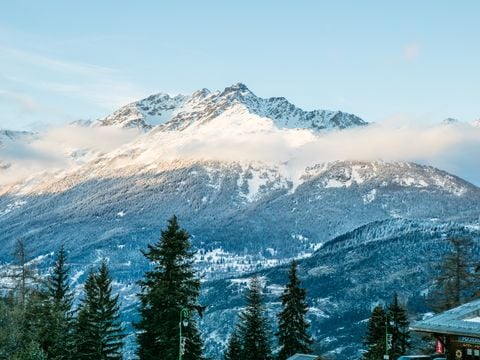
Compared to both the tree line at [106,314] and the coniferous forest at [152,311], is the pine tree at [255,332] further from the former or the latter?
the coniferous forest at [152,311]

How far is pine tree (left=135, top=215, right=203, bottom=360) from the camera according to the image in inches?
2035

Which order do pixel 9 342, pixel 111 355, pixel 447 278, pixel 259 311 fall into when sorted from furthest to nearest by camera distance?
→ pixel 259 311, pixel 111 355, pixel 447 278, pixel 9 342

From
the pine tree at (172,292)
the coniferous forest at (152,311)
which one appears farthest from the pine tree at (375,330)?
the pine tree at (172,292)

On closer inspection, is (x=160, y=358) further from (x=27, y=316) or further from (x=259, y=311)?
(x=259, y=311)

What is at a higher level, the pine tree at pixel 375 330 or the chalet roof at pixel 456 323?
the chalet roof at pixel 456 323

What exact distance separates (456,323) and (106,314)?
4318 cm

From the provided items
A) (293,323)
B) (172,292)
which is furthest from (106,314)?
(293,323)

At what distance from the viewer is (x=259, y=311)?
75.2m

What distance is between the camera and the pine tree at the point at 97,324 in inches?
2474

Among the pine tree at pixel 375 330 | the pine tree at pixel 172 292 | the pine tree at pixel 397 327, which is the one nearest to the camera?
the pine tree at pixel 172 292

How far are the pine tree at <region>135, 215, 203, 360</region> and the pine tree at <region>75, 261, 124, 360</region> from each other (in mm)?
10549

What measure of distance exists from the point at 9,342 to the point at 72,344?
651 inches

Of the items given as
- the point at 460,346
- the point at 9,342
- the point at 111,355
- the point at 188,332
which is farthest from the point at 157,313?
the point at 460,346

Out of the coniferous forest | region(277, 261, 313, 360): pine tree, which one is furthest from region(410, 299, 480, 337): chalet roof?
region(277, 261, 313, 360): pine tree
